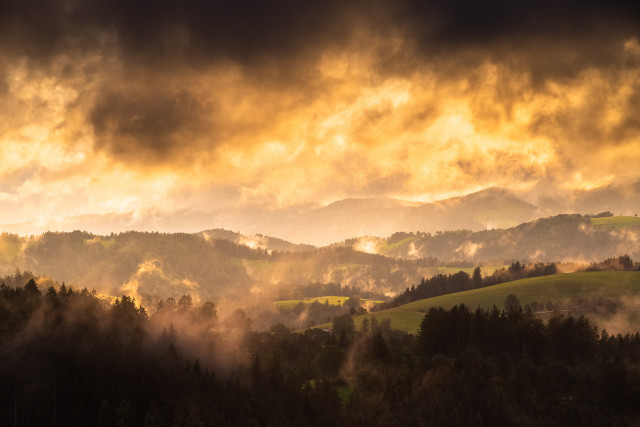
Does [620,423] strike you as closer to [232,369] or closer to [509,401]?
[509,401]

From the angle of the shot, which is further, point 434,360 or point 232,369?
point 434,360

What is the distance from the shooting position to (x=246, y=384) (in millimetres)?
157375

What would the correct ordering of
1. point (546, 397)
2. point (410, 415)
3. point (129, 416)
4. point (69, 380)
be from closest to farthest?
1. point (129, 416)
2. point (69, 380)
3. point (410, 415)
4. point (546, 397)

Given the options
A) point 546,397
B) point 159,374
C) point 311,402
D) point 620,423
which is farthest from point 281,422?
point 620,423

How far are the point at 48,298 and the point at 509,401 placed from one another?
12795cm

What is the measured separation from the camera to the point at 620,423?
160 meters

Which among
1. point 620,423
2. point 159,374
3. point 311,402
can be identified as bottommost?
point 620,423

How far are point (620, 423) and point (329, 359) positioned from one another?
261 feet

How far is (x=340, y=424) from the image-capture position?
14650 cm

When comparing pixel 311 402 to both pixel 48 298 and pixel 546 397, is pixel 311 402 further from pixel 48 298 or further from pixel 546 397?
pixel 48 298

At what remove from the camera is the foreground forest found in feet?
433

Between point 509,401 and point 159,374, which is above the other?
point 159,374

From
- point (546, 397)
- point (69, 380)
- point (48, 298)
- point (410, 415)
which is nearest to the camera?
point (69, 380)

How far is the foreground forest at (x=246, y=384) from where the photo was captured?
132m
